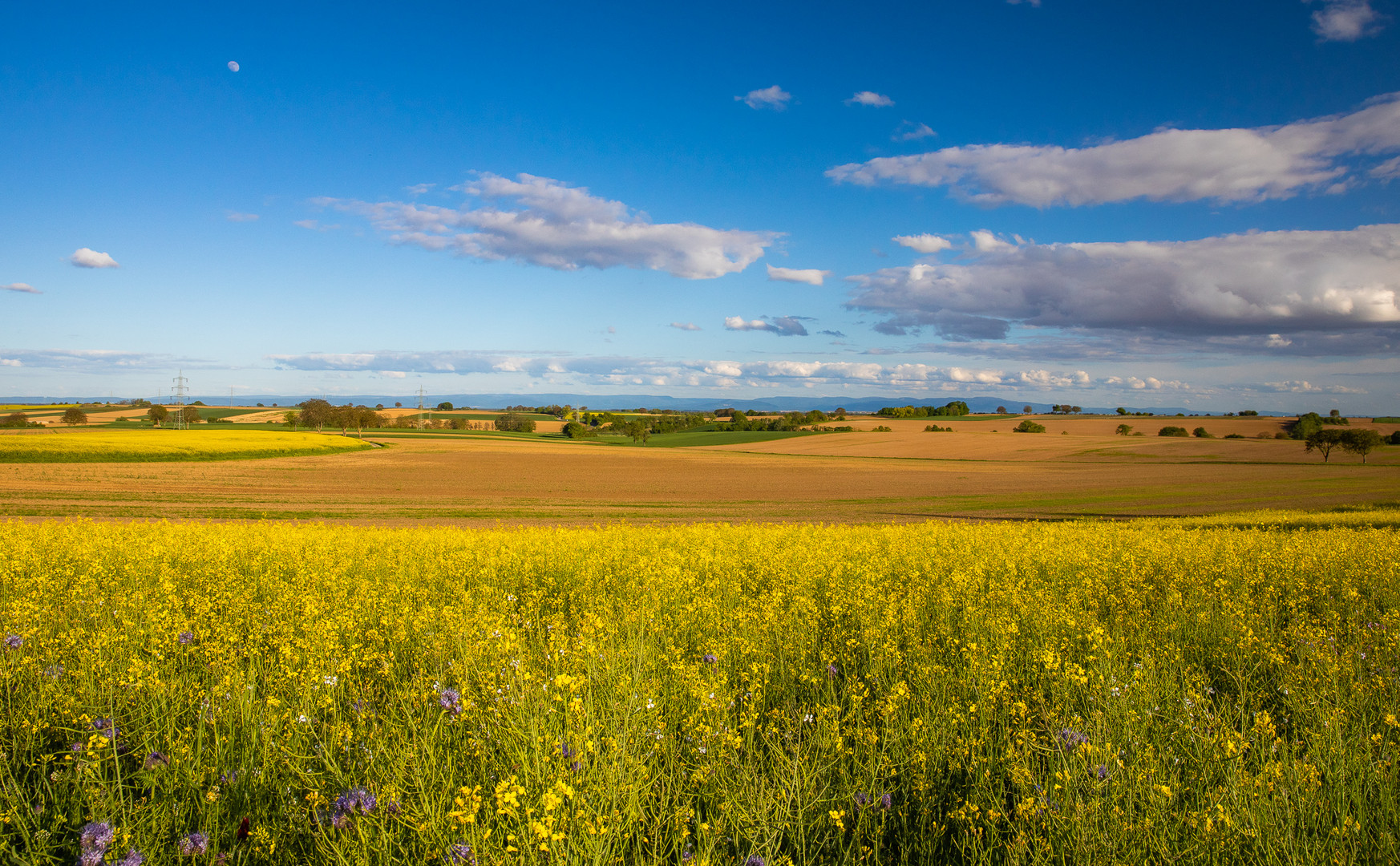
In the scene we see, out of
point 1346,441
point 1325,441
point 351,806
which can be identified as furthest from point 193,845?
point 1325,441

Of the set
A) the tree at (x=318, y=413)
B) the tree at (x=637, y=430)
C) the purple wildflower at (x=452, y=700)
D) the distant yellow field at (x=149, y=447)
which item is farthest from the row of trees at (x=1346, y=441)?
the tree at (x=318, y=413)

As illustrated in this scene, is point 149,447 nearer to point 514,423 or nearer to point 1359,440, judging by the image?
point 514,423

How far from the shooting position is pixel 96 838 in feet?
7.89

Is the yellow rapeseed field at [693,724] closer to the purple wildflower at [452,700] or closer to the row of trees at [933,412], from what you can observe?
the purple wildflower at [452,700]

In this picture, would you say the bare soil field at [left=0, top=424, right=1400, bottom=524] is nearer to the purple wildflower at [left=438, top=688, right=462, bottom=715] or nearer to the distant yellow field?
the distant yellow field

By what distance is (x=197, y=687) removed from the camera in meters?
4.03

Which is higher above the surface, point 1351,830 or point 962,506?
point 1351,830

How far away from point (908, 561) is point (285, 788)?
8.03 m

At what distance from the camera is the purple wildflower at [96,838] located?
2.39 m

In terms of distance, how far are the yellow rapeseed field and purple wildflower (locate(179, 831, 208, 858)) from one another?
0.01 meters

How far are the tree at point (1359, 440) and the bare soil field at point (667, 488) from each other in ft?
7.07

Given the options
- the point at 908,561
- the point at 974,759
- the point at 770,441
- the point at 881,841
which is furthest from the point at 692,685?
the point at 770,441

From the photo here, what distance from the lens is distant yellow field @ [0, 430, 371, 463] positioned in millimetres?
47406

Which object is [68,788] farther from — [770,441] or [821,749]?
[770,441]
